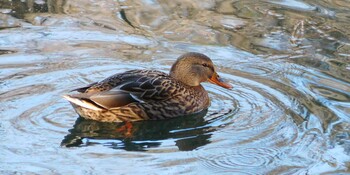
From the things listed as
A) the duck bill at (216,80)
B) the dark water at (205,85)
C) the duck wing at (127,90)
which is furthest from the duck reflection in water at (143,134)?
the duck bill at (216,80)

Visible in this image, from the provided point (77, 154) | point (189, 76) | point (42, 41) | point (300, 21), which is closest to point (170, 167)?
point (77, 154)

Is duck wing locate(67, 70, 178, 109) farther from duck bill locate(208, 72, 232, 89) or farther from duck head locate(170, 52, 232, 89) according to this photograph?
duck bill locate(208, 72, 232, 89)

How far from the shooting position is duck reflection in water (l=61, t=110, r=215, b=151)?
7617 mm

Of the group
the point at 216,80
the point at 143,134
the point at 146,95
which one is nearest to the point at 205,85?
the point at 216,80

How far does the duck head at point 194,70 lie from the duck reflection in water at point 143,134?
0.60 metres

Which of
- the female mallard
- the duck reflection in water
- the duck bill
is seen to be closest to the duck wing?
the female mallard

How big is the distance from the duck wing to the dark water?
0.25 metres

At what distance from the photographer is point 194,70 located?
9086 mm

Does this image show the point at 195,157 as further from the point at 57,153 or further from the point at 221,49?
the point at 221,49

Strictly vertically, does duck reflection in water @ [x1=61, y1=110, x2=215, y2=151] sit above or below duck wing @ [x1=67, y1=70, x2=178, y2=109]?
below

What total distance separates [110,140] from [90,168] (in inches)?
33.4

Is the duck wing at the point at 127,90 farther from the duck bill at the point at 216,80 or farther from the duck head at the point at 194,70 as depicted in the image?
the duck bill at the point at 216,80

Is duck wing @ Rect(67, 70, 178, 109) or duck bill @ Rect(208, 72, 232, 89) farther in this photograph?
duck bill @ Rect(208, 72, 232, 89)

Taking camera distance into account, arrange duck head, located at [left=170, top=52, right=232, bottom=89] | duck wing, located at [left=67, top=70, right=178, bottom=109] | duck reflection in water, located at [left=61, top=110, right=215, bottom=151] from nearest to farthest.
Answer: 1. duck reflection in water, located at [left=61, top=110, right=215, bottom=151]
2. duck wing, located at [left=67, top=70, right=178, bottom=109]
3. duck head, located at [left=170, top=52, right=232, bottom=89]
